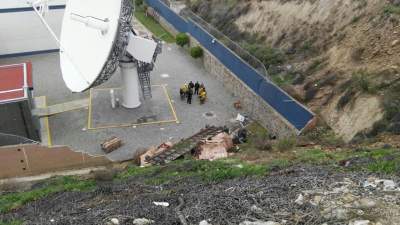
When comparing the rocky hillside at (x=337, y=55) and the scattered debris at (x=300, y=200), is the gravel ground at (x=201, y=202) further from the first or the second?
the rocky hillside at (x=337, y=55)

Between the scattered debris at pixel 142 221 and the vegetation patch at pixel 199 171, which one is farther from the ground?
the scattered debris at pixel 142 221

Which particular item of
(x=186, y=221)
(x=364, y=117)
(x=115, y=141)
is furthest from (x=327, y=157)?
(x=115, y=141)

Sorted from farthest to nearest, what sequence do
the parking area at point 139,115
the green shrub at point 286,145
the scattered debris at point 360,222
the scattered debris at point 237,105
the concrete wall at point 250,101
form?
the scattered debris at point 237,105, the parking area at point 139,115, the concrete wall at point 250,101, the green shrub at point 286,145, the scattered debris at point 360,222

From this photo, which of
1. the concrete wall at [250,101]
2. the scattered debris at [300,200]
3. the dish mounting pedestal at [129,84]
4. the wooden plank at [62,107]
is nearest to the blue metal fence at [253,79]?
the concrete wall at [250,101]

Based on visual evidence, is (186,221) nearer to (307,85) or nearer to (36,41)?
(307,85)

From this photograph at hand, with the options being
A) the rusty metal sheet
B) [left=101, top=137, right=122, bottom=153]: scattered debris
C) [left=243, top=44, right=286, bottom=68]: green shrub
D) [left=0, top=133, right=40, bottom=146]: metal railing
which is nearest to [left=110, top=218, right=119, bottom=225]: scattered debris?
the rusty metal sheet

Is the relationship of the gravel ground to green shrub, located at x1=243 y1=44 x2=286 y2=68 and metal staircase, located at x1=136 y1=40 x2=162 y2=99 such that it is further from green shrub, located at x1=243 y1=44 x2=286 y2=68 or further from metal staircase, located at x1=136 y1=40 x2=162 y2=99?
green shrub, located at x1=243 y1=44 x2=286 y2=68
